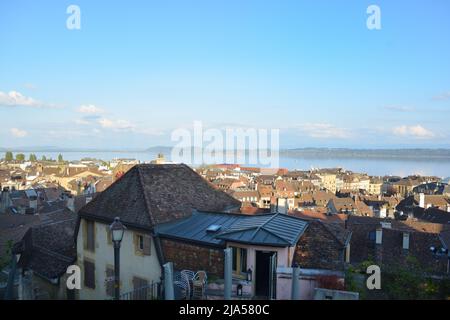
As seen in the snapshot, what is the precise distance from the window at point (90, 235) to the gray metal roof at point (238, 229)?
3918 mm

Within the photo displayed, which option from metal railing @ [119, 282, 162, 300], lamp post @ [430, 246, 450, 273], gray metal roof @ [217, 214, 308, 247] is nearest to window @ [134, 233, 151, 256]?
gray metal roof @ [217, 214, 308, 247]

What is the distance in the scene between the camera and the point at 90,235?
1572cm

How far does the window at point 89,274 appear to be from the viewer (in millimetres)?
15398

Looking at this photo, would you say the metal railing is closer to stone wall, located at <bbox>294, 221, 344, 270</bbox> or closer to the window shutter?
the window shutter

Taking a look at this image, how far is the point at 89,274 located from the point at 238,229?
782 cm

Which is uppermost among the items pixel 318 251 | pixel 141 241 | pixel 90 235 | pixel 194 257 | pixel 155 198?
pixel 155 198

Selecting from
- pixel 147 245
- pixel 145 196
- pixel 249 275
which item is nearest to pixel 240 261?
pixel 249 275

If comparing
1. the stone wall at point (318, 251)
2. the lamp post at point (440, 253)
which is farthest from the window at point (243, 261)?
the lamp post at point (440, 253)

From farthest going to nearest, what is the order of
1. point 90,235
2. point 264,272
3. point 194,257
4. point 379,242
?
point 379,242 → point 90,235 → point 194,257 → point 264,272

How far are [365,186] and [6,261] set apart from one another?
5339 inches

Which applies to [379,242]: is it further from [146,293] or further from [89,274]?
[146,293]

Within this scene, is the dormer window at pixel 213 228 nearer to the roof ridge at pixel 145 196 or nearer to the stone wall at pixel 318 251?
the roof ridge at pixel 145 196

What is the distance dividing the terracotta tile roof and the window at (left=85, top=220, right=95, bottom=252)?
50 centimetres
